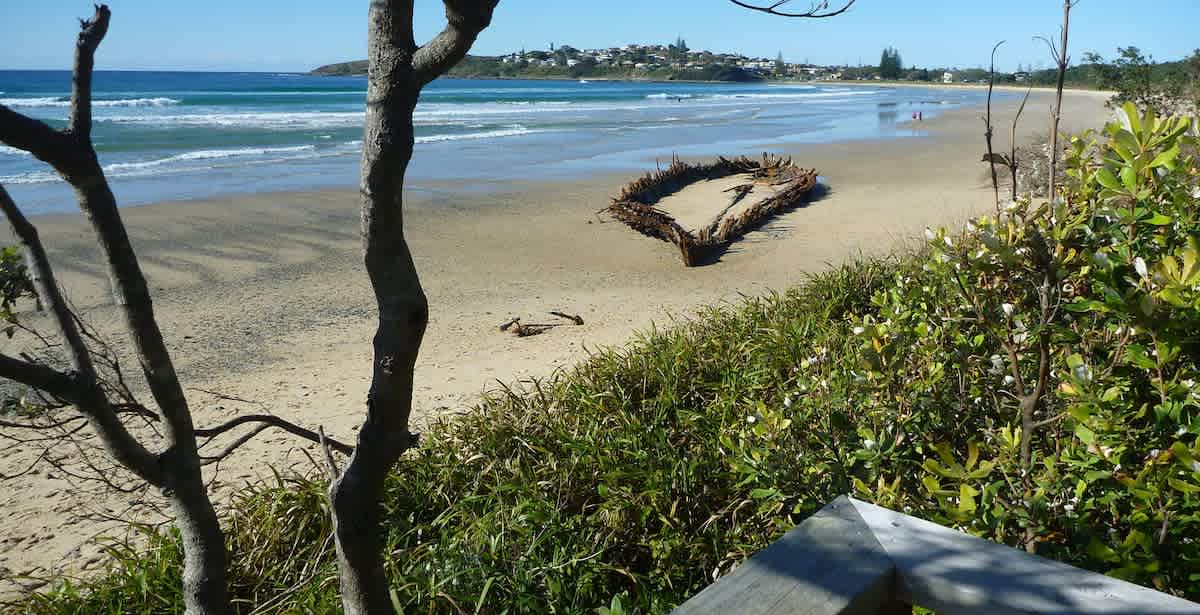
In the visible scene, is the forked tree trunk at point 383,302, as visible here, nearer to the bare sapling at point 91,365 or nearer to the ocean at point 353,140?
the bare sapling at point 91,365

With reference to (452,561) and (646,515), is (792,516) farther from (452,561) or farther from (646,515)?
(452,561)

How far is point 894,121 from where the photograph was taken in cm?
3803

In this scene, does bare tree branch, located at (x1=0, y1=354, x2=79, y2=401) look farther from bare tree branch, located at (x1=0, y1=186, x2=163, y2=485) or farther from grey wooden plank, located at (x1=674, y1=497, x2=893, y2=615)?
grey wooden plank, located at (x1=674, y1=497, x2=893, y2=615)

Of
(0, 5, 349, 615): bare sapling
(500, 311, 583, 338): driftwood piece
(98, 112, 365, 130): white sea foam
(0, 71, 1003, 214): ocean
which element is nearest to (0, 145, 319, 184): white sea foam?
(0, 71, 1003, 214): ocean

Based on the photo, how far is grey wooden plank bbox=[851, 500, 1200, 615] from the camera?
4.24ft

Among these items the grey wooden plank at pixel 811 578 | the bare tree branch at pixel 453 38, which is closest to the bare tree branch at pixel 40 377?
the bare tree branch at pixel 453 38

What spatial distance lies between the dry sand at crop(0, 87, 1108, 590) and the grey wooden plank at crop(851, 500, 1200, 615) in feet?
13.0

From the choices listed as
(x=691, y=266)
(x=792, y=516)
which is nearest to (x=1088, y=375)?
(x=792, y=516)

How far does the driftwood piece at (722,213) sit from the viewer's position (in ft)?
37.2

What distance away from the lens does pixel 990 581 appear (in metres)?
1.36

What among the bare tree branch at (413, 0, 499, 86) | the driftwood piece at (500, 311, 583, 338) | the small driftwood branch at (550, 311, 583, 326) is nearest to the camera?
the bare tree branch at (413, 0, 499, 86)

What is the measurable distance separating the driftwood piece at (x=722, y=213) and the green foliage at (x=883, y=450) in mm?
6441

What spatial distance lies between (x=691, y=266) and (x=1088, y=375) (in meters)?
8.84

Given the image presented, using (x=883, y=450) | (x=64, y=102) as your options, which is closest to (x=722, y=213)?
(x=883, y=450)
